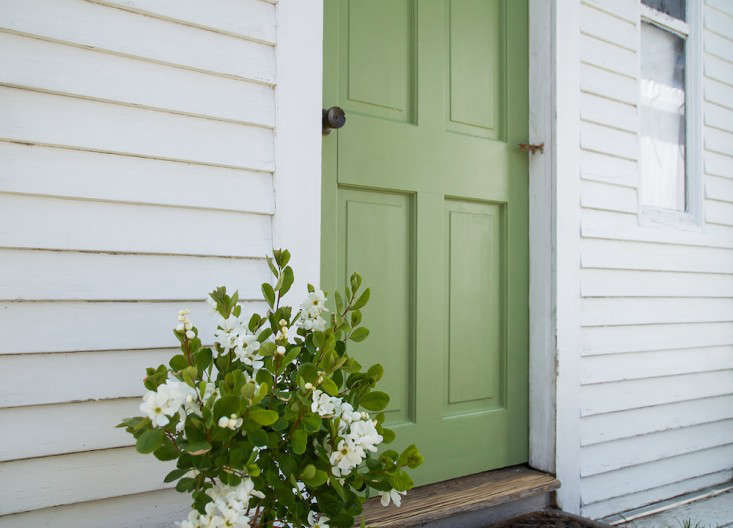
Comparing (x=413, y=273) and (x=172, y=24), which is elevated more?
(x=172, y=24)

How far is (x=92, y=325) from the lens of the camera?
1380mm

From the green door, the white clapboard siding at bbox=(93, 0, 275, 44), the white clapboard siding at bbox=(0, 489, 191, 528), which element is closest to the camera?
the white clapboard siding at bbox=(0, 489, 191, 528)

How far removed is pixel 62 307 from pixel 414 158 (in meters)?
1.12

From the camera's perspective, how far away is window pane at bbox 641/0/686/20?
2777mm

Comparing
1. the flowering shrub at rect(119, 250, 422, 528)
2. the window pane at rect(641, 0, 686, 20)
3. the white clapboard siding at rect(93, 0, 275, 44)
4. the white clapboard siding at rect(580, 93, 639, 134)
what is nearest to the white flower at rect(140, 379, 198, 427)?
the flowering shrub at rect(119, 250, 422, 528)

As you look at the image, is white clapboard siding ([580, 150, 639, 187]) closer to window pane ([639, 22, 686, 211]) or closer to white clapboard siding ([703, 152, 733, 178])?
window pane ([639, 22, 686, 211])

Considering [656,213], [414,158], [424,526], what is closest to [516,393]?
[424,526]

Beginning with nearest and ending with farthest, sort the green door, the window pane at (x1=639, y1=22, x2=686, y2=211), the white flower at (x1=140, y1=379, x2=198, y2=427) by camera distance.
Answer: the white flower at (x1=140, y1=379, x2=198, y2=427), the green door, the window pane at (x1=639, y1=22, x2=686, y2=211)

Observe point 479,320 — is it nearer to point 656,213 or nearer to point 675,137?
point 656,213

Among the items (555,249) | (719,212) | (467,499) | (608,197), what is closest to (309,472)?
(467,499)

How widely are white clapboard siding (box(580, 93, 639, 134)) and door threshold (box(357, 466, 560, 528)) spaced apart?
52.3 inches

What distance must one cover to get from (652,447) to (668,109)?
1.49 meters

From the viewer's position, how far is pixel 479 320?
2.16 m

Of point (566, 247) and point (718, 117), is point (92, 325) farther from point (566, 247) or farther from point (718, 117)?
point (718, 117)
